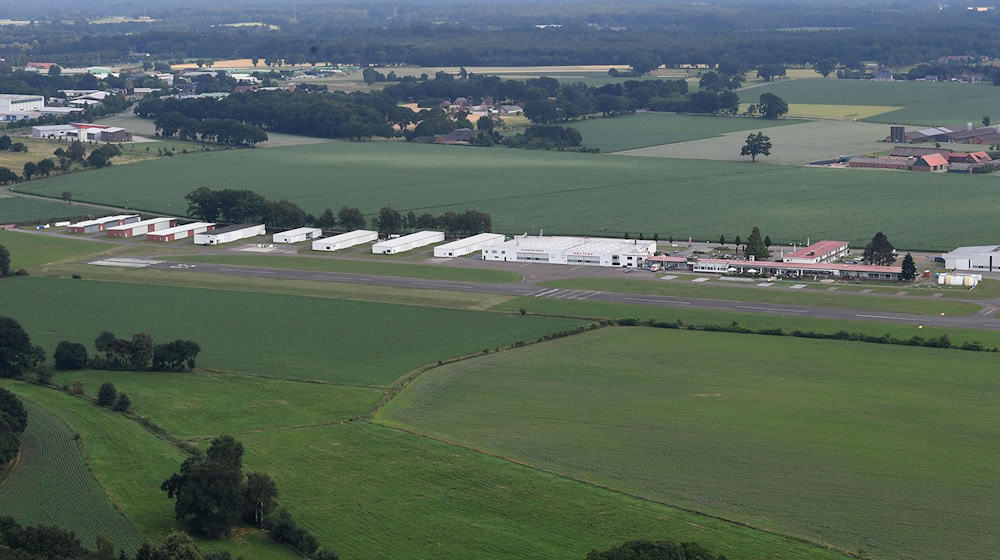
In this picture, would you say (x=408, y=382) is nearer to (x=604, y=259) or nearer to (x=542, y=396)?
(x=542, y=396)

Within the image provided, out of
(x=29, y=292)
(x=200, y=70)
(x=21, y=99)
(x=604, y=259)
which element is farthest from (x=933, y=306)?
(x=200, y=70)

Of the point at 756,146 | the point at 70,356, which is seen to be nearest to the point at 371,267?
the point at 70,356

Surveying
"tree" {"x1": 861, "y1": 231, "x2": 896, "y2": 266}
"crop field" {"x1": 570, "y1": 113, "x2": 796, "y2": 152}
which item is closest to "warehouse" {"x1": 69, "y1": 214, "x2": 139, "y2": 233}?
"tree" {"x1": 861, "y1": 231, "x2": 896, "y2": 266}

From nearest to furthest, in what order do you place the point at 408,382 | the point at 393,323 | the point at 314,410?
the point at 314,410
the point at 408,382
the point at 393,323

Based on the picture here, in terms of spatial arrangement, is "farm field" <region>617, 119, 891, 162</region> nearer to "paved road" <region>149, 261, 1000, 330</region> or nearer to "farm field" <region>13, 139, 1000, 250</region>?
"farm field" <region>13, 139, 1000, 250</region>

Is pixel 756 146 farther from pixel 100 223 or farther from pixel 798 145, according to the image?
pixel 100 223

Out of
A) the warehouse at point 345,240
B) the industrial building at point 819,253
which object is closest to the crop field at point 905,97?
the industrial building at point 819,253

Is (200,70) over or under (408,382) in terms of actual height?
over
